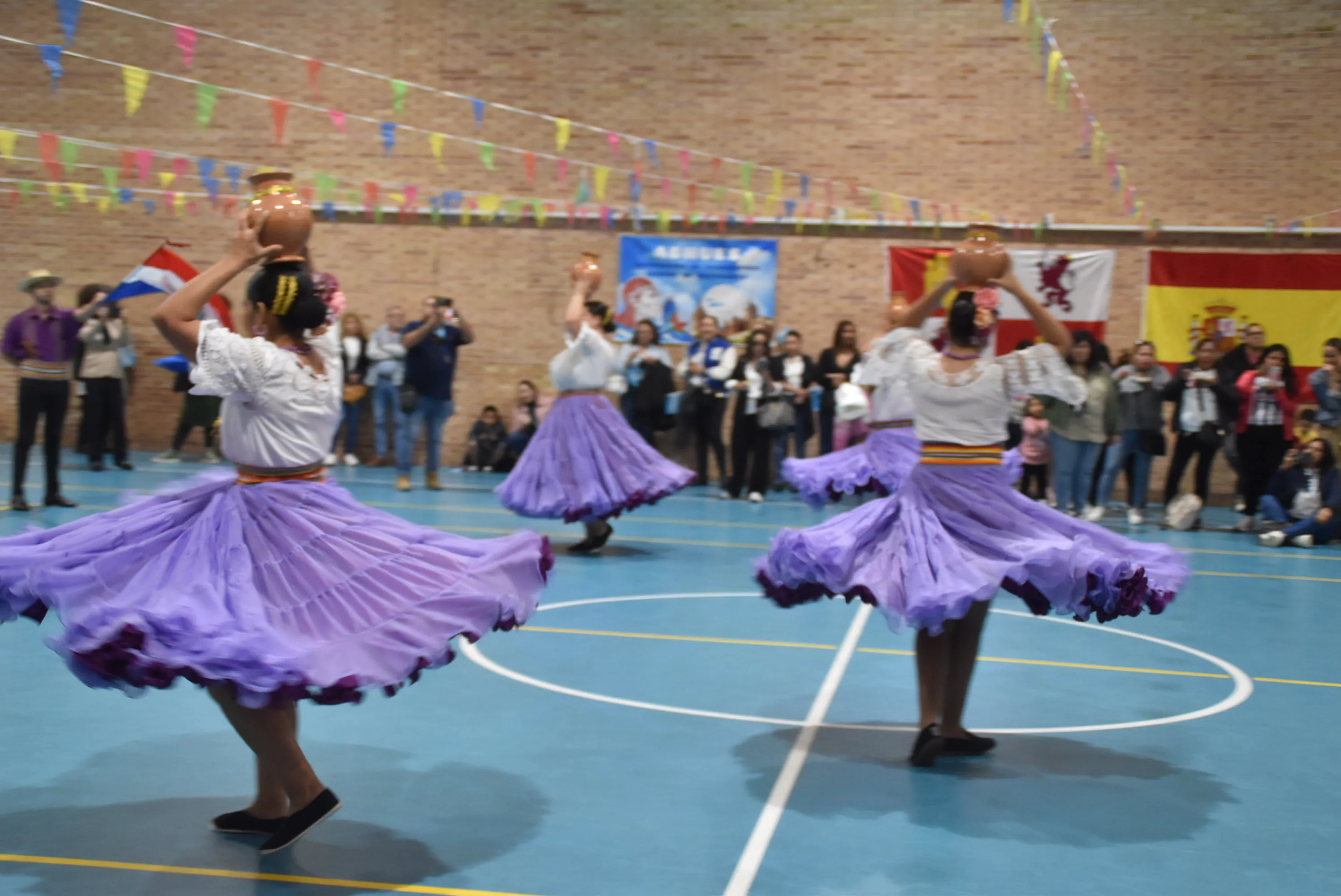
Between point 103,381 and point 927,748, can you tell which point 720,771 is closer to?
point 927,748

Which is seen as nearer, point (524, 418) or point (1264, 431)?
point (1264, 431)

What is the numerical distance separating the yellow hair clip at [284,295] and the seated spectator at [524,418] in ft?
39.8

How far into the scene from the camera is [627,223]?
1673 cm

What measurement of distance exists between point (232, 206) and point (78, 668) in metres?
14.0

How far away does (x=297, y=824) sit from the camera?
401 centimetres

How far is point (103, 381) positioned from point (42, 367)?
4.20 m

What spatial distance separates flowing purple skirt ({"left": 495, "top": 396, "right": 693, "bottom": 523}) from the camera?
9.66 m

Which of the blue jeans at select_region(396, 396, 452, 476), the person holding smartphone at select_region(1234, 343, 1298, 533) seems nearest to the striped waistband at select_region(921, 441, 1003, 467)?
the person holding smartphone at select_region(1234, 343, 1298, 533)

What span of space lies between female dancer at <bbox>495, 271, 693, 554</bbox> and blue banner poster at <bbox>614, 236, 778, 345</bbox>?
6649 mm

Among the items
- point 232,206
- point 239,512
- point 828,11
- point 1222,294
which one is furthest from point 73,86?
point 239,512

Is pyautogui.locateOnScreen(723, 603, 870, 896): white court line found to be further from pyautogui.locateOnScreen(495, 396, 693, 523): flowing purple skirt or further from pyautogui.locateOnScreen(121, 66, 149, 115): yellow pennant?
pyautogui.locateOnScreen(121, 66, 149, 115): yellow pennant

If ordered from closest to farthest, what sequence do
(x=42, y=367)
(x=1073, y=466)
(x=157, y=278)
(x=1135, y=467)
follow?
1. (x=42, y=367)
2. (x=1073, y=466)
3. (x=157, y=278)
4. (x=1135, y=467)

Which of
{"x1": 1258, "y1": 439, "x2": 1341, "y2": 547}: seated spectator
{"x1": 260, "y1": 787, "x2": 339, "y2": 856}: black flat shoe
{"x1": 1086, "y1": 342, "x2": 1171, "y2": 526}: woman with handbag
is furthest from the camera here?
{"x1": 1086, "y1": 342, "x2": 1171, "y2": 526}: woman with handbag

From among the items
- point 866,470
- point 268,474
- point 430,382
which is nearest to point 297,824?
point 268,474
